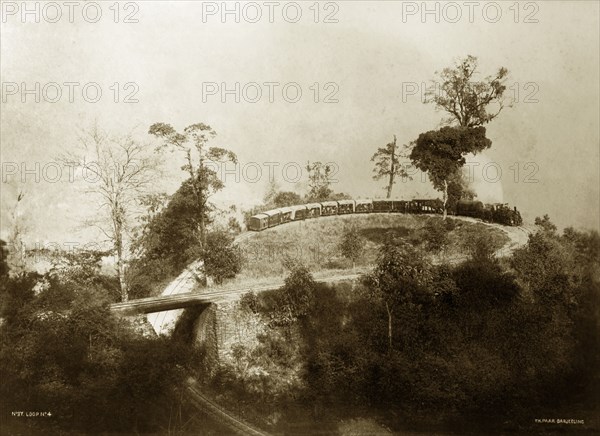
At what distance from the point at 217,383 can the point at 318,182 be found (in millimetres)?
10623

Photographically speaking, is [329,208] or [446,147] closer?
[446,147]

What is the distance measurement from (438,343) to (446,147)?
7025 millimetres

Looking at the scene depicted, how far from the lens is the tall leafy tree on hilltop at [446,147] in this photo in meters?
18.8

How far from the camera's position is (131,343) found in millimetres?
→ 13836

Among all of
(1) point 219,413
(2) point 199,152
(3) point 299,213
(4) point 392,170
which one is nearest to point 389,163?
(4) point 392,170

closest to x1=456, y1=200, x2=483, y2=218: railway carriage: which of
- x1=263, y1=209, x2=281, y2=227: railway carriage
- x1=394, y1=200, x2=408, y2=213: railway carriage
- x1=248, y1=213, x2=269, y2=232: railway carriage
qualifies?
x1=394, y1=200, x2=408, y2=213: railway carriage

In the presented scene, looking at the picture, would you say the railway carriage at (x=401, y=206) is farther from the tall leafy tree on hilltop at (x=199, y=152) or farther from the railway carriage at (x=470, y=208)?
the tall leafy tree on hilltop at (x=199, y=152)

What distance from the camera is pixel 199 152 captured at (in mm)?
17172

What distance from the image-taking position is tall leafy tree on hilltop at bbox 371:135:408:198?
2277 centimetres

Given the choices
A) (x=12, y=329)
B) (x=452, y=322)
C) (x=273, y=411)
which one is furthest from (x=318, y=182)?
(x=12, y=329)

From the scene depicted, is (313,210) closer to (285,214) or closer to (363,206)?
(285,214)

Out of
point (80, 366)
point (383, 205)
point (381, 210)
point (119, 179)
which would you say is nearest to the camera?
point (80, 366)

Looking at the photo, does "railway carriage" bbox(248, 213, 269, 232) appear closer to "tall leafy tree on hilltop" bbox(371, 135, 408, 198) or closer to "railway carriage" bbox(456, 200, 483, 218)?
"tall leafy tree on hilltop" bbox(371, 135, 408, 198)

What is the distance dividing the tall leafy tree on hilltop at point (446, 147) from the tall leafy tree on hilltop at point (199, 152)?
6.65m
